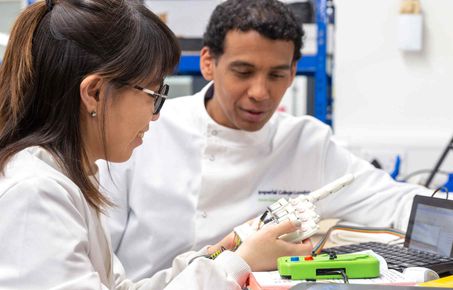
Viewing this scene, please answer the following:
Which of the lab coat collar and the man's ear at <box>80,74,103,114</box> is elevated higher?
the man's ear at <box>80,74,103,114</box>

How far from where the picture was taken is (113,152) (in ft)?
3.25

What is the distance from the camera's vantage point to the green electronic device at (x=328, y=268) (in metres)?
0.83

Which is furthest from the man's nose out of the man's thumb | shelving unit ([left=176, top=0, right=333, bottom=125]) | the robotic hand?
shelving unit ([left=176, top=0, right=333, bottom=125])

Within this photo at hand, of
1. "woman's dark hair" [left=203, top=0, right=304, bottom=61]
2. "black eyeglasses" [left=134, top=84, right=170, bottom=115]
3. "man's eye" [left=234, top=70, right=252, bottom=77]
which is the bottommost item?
"man's eye" [left=234, top=70, right=252, bottom=77]

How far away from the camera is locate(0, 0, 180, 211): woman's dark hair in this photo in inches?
35.3

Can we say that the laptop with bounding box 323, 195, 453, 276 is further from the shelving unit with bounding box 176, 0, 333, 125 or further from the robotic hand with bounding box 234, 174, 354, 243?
the shelving unit with bounding box 176, 0, 333, 125

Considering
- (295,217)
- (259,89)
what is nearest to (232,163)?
(259,89)

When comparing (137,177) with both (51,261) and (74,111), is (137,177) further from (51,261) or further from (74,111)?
(51,261)

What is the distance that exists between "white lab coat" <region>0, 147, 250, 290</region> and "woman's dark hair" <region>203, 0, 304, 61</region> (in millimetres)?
700

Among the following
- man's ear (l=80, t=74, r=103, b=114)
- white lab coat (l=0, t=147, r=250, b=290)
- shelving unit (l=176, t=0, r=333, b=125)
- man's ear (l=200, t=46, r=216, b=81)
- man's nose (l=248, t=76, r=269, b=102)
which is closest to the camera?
white lab coat (l=0, t=147, r=250, b=290)

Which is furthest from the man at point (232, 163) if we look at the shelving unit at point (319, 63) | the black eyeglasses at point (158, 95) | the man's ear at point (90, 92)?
the shelving unit at point (319, 63)

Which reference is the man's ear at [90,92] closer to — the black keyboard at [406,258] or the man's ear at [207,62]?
the black keyboard at [406,258]

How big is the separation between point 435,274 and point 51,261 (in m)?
0.50

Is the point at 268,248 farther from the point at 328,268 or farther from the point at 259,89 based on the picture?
the point at 259,89
